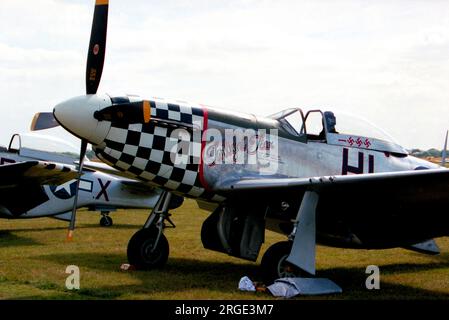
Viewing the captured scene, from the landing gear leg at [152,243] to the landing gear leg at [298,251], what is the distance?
1.91 metres

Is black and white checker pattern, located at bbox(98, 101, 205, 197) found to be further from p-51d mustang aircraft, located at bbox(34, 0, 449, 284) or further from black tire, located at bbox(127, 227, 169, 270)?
black tire, located at bbox(127, 227, 169, 270)

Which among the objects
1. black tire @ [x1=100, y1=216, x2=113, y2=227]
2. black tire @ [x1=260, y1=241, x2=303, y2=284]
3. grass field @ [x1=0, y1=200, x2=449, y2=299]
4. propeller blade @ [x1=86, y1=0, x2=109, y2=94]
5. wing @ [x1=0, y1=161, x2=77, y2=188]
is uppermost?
propeller blade @ [x1=86, y1=0, x2=109, y2=94]

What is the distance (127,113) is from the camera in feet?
24.3

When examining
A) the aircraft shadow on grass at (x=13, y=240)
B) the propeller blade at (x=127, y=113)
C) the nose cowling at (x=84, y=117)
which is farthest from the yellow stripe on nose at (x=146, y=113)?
the aircraft shadow on grass at (x=13, y=240)

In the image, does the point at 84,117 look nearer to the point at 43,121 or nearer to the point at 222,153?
the point at 222,153

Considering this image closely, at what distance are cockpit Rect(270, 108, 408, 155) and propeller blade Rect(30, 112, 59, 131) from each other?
3.00m

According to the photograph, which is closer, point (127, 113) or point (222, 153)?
point (127, 113)

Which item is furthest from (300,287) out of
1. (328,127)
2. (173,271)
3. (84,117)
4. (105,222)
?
(105,222)

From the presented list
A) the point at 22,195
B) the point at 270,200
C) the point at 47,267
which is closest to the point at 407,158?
the point at 270,200

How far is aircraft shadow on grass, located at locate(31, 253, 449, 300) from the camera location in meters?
7.27

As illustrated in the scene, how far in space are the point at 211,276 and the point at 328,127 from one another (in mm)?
2435

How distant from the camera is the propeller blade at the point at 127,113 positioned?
735cm

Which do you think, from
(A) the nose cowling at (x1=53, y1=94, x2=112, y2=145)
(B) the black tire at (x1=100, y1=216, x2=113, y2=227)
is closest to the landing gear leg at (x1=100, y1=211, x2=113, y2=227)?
(B) the black tire at (x1=100, y1=216, x2=113, y2=227)
